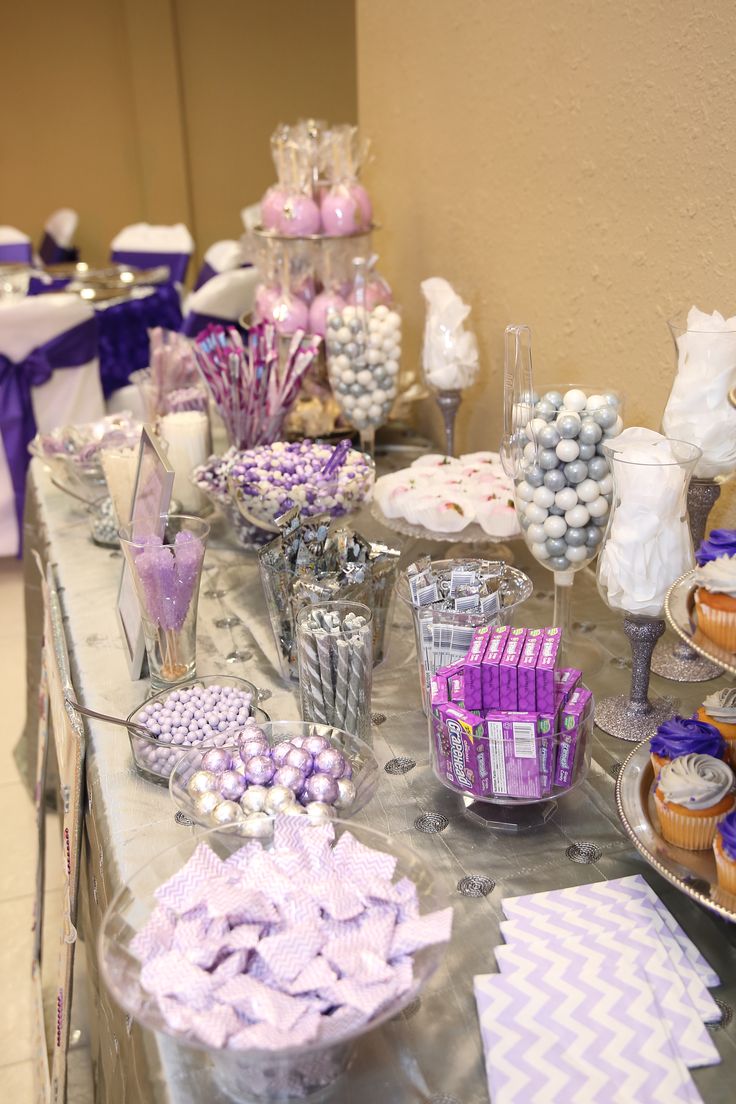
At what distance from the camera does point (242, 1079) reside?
0.68 meters

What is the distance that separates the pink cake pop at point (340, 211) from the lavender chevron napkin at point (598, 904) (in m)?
1.45

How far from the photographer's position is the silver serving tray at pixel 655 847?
30.0 inches

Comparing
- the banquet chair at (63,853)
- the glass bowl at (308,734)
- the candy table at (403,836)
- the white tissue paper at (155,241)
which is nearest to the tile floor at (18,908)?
the banquet chair at (63,853)

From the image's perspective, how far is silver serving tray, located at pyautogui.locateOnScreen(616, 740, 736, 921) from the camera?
2.50 feet

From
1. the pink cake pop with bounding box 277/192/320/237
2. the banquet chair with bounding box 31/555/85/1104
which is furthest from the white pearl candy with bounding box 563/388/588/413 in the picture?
the pink cake pop with bounding box 277/192/320/237

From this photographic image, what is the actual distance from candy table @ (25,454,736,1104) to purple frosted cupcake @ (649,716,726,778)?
103 millimetres

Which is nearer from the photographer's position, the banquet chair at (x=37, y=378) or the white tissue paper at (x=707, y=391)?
the white tissue paper at (x=707, y=391)

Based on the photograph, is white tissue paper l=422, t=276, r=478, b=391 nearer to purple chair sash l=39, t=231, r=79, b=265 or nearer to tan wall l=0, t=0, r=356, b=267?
purple chair sash l=39, t=231, r=79, b=265

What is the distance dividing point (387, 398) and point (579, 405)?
77 centimetres

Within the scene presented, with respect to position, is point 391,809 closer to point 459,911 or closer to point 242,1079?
point 459,911

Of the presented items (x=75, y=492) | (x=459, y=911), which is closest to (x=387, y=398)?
(x=75, y=492)

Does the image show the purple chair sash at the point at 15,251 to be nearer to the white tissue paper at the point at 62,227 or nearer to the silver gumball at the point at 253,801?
the white tissue paper at the point at 62,227

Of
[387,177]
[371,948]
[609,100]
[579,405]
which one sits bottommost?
[371,948]

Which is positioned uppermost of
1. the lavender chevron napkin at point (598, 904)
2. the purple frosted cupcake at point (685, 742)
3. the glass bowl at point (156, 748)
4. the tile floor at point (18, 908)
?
the purple frosted cupcake at point (685, 742)
